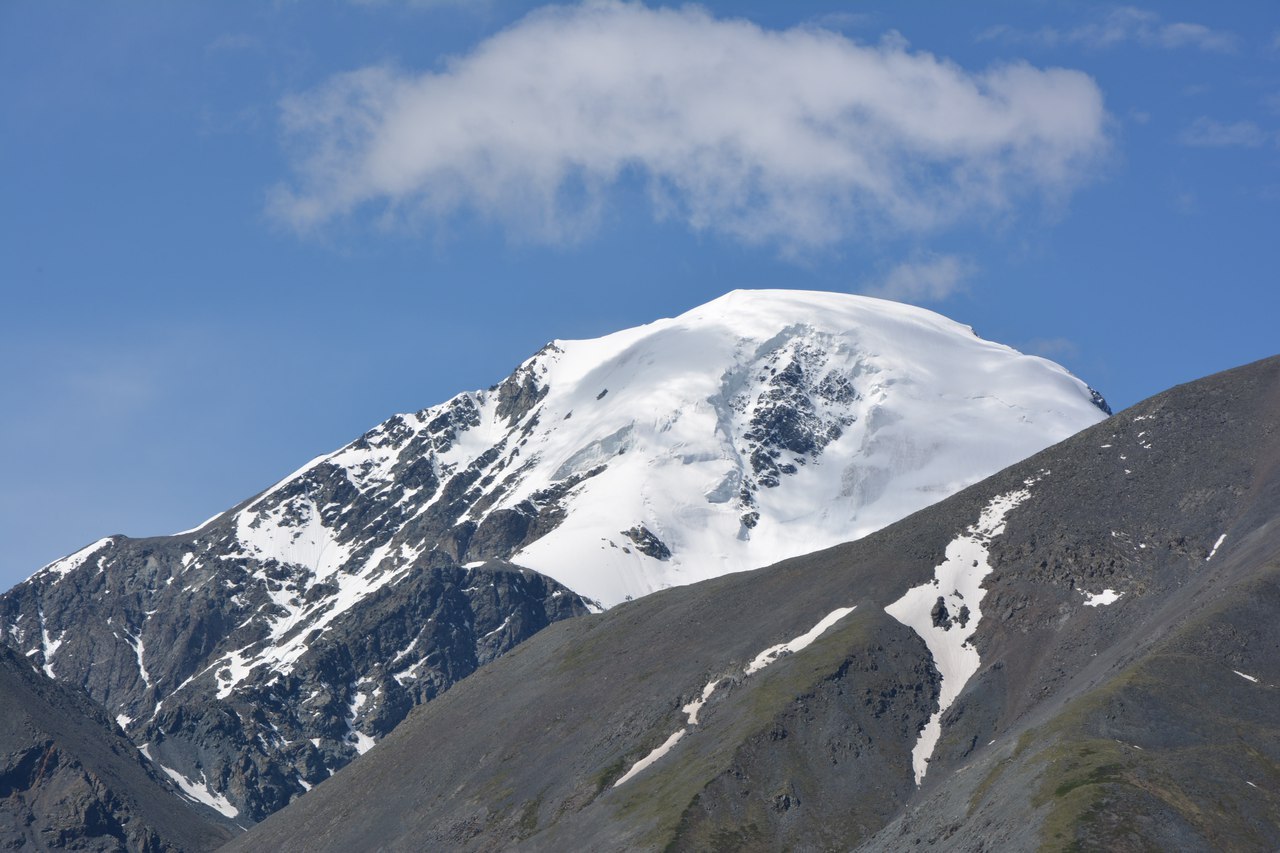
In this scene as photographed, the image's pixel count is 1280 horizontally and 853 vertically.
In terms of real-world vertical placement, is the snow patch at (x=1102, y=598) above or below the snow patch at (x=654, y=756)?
below

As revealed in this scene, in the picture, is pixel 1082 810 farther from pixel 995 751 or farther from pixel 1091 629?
pixel 1091 629

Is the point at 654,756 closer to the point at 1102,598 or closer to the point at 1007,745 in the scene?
the point at 1007,745

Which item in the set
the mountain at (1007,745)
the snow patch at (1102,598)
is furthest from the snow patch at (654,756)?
the snow patch at (1102,598)

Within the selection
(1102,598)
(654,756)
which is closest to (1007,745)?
(1102,598)

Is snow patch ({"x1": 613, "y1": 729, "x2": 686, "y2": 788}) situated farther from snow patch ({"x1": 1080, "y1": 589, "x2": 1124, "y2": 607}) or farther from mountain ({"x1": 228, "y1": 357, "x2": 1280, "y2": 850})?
snow patch ({"x1": 1080, "y1": 589, "x2": 1124, "y2": 607})

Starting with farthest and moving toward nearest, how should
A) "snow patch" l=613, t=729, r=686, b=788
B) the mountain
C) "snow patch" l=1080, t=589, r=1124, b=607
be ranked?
"snow patch" l=1080, t=589, r=1124, b=607 < "snow patch" l=613, t=729, r=686, b=788 < the mountain

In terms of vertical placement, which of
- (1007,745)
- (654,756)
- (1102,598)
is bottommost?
(1007,745)

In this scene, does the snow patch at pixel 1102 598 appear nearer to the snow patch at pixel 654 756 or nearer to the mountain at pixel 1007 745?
the mountain at pixel 1007 745

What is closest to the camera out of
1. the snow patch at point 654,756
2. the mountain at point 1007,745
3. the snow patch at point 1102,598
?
the mountain at point 1007,745

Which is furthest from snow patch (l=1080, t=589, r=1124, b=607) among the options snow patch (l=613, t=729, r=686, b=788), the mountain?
snow patch (l=613, t=729, r=686, b=788)

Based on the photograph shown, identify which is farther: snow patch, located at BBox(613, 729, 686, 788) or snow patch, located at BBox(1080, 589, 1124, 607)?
A: snow patch, located at BBox(1080, 589, 1124, 607)

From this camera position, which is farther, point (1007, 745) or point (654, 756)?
point (654, 756)

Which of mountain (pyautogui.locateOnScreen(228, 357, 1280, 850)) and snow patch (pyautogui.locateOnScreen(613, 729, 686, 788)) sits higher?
snow patch (pyautogui.locateOnScreen(613, 729, 686, 788))

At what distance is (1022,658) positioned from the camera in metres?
192
